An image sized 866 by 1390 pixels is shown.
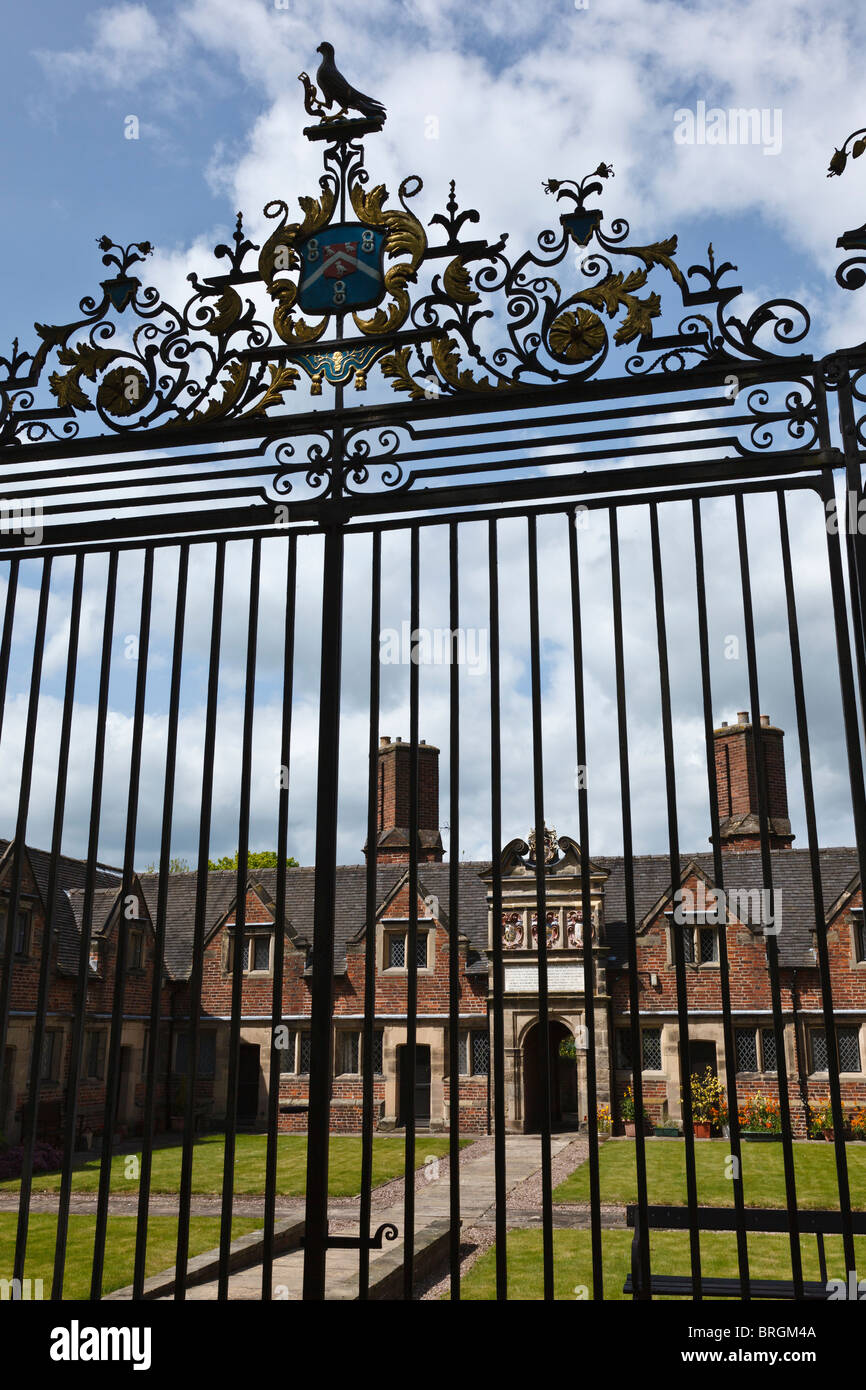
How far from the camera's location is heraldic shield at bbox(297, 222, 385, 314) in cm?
492

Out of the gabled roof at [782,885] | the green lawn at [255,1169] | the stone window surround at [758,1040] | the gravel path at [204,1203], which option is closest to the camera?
the gravel path at [204,1203]

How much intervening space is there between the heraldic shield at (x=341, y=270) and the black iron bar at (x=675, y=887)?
170 centimetres

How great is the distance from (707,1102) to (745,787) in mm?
8843

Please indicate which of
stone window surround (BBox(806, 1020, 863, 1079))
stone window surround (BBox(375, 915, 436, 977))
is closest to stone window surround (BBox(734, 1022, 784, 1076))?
stone window surround (BBox(806, 1020, 863, 1079))

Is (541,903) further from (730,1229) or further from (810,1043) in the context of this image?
(810,1043)

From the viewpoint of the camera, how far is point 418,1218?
1446 cm

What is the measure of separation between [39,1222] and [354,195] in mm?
14633

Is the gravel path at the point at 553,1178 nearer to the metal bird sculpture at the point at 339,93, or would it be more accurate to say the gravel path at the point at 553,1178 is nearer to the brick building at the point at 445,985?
the brick building at the point at 445,985

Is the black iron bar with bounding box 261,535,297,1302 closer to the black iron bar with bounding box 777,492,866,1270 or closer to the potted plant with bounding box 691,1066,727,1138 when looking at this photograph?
the black iron bar with bounding box 777,492,866,1270

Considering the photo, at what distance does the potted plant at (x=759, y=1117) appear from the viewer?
2164 centimetres

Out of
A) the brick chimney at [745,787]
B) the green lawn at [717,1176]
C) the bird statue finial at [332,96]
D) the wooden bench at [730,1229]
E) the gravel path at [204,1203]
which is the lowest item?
the gravel path at [204,1203]

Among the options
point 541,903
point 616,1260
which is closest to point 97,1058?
point 616,1260

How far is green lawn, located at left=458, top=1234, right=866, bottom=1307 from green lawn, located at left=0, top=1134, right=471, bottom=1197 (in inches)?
188

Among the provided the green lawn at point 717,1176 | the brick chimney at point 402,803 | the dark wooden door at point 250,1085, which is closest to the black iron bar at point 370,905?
the green lawn at point 717,1176
